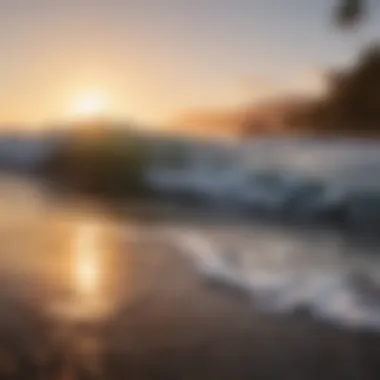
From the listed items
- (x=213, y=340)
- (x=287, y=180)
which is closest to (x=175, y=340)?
(x=213, y=340)

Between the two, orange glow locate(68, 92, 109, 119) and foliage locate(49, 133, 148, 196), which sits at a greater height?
orange glow locate(68, 92, 109, 119)

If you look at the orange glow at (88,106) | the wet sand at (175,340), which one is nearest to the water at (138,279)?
the wet sand at (175,340)

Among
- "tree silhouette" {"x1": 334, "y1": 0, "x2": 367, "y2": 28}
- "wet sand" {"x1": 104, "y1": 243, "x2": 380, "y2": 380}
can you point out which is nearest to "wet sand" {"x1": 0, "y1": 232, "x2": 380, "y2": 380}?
"wet sand" {"x1": 104, "y1": 243, "x2": 380, "y2": 380}

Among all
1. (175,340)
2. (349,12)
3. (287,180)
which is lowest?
(175,340)

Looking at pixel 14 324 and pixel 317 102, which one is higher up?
pixel 317 102

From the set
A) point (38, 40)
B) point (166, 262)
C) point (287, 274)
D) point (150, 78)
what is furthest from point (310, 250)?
point (38, 40)

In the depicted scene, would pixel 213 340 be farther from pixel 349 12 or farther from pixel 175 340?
pixel 349 12

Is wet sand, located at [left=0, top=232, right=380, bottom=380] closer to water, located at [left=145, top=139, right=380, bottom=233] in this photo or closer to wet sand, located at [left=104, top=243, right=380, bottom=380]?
wet sand, located at [left=104, top=243, right=380, bottom=380]

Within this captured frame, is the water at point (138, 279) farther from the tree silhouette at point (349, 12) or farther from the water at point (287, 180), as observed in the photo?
the tree silhouette at point (349, 12)

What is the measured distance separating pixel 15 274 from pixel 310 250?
0.38 metres

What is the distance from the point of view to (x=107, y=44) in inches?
36.8

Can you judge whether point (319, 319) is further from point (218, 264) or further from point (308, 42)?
point (308, 42)

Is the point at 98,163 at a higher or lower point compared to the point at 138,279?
higher

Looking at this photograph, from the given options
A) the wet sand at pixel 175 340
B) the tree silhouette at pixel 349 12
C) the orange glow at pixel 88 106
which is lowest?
the wet sand at pixel 175 340
